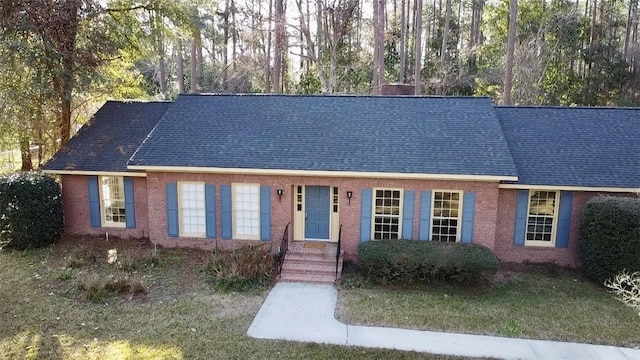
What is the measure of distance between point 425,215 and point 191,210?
691 centimetres

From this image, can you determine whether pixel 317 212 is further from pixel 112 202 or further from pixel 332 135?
pixel 112 202

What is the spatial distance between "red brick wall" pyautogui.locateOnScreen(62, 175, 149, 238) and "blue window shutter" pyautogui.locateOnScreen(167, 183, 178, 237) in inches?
51.2

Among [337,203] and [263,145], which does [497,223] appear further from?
[263,145]

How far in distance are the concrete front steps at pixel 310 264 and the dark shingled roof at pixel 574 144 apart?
5.70 meters

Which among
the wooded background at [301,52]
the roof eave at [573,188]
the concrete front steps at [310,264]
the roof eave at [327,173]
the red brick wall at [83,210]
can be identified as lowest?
the concrete front steps at [310,264]

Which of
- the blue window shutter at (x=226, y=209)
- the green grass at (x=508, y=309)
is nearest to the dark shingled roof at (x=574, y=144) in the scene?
the green grass at (x=508, y=309)

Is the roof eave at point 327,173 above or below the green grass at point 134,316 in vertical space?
above

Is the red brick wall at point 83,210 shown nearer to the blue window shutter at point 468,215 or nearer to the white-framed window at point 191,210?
the white-framed window at point 191,210

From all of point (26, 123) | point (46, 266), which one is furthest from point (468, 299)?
point (26, 123)

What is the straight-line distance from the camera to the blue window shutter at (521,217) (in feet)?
42.0

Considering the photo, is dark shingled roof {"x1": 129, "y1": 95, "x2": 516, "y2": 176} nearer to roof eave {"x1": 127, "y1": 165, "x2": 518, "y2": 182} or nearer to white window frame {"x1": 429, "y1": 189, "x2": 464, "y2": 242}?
roof eave {"x1": 127, "y1": 165, "x2": 518, "y2": 182}

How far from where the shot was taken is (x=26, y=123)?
16.2m

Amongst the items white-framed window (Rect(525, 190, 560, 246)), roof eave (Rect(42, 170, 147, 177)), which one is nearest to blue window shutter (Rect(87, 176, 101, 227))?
roof eave (Rect(42, 170, 147, 177))

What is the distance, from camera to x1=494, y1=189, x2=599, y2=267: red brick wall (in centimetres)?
1276
